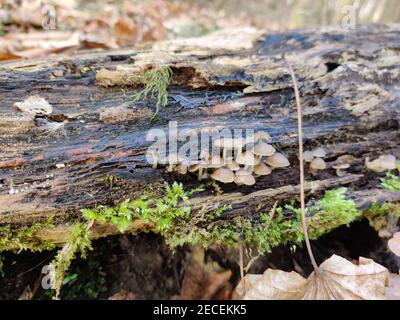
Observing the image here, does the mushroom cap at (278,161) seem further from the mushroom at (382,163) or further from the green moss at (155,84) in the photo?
the green moss at (155,84)

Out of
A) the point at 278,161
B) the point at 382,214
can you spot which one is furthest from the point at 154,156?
the point at 382,214

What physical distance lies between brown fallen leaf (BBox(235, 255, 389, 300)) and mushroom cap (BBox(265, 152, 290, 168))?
2.23 feet

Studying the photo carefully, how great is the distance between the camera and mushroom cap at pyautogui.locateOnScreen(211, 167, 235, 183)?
7.16 feet

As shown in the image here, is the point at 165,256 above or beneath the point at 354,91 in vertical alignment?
beneath

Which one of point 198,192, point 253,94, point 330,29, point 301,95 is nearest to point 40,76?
point 198,192

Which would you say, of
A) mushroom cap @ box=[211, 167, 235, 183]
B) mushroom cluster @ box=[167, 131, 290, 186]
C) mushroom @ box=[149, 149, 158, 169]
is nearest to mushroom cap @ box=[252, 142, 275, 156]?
mushroom cluster @ box=[167, 131, 290, 186]

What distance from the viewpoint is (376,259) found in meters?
2.61

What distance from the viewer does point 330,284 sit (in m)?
1.93

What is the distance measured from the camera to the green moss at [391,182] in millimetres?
2494

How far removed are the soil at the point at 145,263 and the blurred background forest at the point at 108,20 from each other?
6.32 feet

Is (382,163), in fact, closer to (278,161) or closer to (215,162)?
(278,161)

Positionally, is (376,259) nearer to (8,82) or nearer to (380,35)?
(380,35)

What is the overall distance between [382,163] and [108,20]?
15.8 ft
